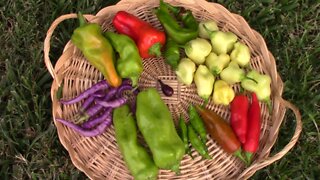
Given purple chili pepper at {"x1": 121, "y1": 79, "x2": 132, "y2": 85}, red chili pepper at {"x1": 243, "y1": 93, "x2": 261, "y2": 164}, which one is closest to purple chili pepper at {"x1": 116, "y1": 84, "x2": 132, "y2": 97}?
purple chili pepper at {"x1": 121, "y1": 79, "x2": 132, "y2": 85}

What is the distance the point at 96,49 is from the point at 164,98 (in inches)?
14.8

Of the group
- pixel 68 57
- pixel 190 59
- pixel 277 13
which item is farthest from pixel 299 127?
pixel 68 57

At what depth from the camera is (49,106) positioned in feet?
8.61

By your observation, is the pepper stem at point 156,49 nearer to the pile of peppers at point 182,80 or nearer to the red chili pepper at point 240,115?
the pile of peppers at point 182,80

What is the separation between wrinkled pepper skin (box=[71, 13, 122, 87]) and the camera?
2.37 metres

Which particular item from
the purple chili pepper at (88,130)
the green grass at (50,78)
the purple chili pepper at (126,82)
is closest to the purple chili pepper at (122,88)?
the purple chili pepper at (126,82)

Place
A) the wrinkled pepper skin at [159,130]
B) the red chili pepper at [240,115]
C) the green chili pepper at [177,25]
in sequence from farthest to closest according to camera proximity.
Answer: the green chili pepper at [177,25] → the red chili pepper at [240,115] → the wrinkled pepper skin at [159,130]

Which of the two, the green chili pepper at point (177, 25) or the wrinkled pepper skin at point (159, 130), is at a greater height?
the green chili pepper at point (177, 25)

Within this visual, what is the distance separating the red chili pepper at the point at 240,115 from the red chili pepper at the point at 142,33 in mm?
402

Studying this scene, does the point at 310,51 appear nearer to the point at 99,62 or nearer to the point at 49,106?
the point at 99,62

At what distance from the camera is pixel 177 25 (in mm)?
2453

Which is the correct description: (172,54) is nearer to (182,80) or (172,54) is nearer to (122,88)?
(182,80)

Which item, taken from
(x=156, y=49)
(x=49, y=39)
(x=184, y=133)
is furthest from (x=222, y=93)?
(x=49, y=39)

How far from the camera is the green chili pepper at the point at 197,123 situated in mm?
2350
